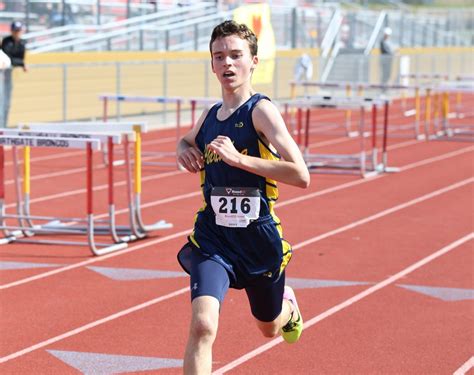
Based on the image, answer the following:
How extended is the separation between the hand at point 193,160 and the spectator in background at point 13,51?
44.7ft

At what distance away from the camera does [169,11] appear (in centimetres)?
2917

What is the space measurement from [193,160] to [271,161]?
41 cm

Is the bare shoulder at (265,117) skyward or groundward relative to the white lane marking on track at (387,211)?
skyward

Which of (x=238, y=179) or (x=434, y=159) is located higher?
(x=238, y=179)

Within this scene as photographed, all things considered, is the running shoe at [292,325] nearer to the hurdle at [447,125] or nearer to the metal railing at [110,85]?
the metal railing at [110,85]

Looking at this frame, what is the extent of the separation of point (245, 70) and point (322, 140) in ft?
52.1

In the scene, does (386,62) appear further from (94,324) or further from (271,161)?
(271,161)

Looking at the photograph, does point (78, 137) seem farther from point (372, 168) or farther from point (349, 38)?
point (349, 38)

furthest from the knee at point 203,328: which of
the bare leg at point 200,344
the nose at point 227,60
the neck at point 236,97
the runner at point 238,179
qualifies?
Answer: the nose at point 227,60

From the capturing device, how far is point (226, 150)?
15.2 ft

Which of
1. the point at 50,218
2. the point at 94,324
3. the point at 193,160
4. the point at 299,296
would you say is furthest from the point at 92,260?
the point at 193,160

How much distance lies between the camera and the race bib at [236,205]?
4.92 m

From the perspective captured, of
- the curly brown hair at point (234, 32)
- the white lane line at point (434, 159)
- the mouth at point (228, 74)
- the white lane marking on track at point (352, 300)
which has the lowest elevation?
the white lane marking on track at point (352, 300)

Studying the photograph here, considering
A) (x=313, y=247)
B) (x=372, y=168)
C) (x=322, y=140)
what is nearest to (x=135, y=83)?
(x=322, y=140)
